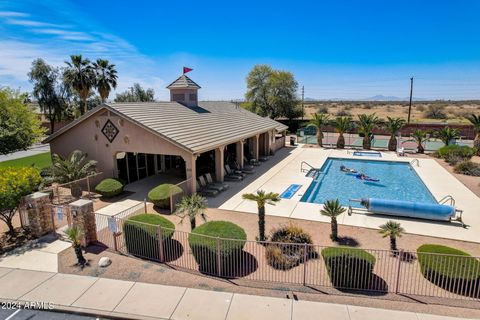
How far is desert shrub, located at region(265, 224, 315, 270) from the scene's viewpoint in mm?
9930

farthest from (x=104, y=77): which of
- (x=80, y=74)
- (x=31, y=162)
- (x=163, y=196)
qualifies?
(x=163, y=196)

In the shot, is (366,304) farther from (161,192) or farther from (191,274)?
(161,192)

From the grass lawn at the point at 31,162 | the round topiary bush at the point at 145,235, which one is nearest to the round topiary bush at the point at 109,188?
the round topiary bush at the point at 145,235

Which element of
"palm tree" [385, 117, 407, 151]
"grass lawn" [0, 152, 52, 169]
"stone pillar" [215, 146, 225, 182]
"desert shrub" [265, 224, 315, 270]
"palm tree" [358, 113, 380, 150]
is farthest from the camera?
"palm tree" [358, 113, 380, 150]

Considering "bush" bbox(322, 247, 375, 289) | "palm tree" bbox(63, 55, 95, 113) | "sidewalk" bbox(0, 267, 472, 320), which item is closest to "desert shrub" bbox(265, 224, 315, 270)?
"bush" bbox(322, 247, 375, 289)

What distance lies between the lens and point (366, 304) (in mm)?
8125

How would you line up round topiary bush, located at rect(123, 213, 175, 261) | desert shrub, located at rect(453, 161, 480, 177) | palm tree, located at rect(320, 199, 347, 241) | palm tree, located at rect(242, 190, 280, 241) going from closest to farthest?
round topiary bush, located at rect(123, 213, 175, 261) < palm tree, located at rect(242, 190, 280, 241) < palm tree, located at rect(320, 199, 347, 241) < desert shrub, located at rect(453, 161, 480, 177)

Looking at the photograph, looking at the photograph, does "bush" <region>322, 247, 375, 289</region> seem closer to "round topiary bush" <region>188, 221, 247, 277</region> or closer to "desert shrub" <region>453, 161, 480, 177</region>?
"round topiary bush" <region>188, 221, 247, 277</region>

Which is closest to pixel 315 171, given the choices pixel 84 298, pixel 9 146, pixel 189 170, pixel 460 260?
pixel 189 170

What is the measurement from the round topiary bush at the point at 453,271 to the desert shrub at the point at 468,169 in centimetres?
1675

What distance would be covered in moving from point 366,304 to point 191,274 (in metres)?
5.17

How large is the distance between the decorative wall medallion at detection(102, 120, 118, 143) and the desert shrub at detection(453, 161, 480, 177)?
24.4 m

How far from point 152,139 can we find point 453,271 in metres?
14.9

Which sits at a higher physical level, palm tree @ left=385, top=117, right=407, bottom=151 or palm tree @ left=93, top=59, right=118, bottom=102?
palm tree @ left=93, top=59, right=118, bottom=102
